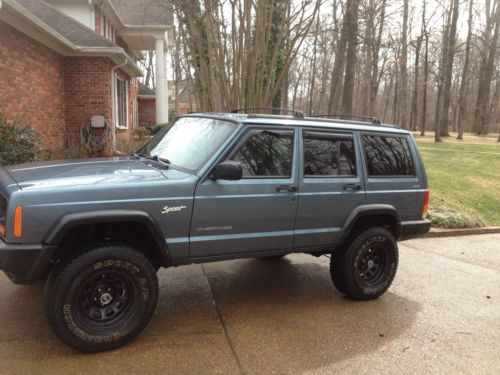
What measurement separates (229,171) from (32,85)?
9.11 meters

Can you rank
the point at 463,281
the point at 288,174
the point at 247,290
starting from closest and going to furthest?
the point at 288,174 → the point at 247,290 → the point at 463,281

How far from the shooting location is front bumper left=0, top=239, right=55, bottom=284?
3.07m

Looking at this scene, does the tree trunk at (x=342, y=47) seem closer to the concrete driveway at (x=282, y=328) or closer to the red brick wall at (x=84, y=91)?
the red brick wall at (x=84, y=91)

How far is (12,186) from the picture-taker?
324 cm

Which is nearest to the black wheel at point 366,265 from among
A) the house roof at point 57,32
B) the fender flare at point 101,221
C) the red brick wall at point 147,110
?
the fender flare at point 101,221

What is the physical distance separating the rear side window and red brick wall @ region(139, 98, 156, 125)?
24.6 m

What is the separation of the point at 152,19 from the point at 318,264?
17318 millimetres

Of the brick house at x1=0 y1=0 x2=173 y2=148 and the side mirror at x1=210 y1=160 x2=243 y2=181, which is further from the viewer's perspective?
the brick house at x1=0 y1=0 x2=173 y2=148

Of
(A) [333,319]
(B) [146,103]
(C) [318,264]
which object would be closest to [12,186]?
(A) [333,319]

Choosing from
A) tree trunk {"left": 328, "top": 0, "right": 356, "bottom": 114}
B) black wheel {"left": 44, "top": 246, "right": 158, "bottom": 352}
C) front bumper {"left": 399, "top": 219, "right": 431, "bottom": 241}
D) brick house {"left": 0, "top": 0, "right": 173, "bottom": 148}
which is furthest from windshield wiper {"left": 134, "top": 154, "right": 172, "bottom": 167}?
tree trunk {"left": 328, "top": 0, "right": 356, "bottom": 114}

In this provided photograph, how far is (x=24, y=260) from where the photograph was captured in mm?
3104

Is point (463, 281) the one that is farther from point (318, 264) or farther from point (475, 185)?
point (475, 185)

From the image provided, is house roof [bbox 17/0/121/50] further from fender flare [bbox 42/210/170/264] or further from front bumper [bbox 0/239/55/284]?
front bumper [bbox 0/239/55/284]

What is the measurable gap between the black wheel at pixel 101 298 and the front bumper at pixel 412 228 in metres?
2.88
